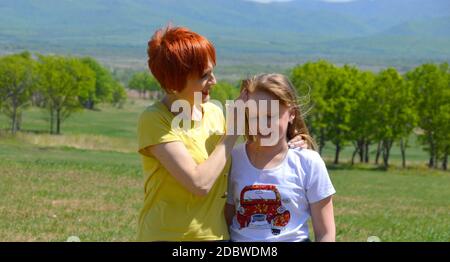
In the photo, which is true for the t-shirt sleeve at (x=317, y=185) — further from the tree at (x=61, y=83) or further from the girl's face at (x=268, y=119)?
the tree at (x=61, y=83)

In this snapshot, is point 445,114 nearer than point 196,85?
No

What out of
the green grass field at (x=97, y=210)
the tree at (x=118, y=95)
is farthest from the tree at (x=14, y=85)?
the tree at (x=118, y=95)

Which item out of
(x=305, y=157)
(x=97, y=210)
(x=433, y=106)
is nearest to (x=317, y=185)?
(x=305, y=157)

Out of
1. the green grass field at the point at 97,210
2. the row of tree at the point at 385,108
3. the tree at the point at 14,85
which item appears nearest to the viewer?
the green grass field at the point at 97,210

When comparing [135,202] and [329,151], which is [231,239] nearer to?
[135,202]

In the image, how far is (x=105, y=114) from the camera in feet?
370

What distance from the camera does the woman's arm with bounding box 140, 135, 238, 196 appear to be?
13.2 ft

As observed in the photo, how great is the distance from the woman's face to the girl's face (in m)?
0.22

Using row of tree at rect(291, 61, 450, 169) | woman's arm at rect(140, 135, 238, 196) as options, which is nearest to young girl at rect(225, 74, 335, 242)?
woman's arm at rect(140, 135, 238, 196)

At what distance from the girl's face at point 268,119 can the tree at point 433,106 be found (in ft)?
190

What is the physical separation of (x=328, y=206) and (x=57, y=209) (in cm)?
1193

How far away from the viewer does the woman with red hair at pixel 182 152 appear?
4035 millimetres

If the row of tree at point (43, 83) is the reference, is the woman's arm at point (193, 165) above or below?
above

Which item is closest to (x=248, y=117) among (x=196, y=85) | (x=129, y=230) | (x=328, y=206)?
(x=196, y=85)
